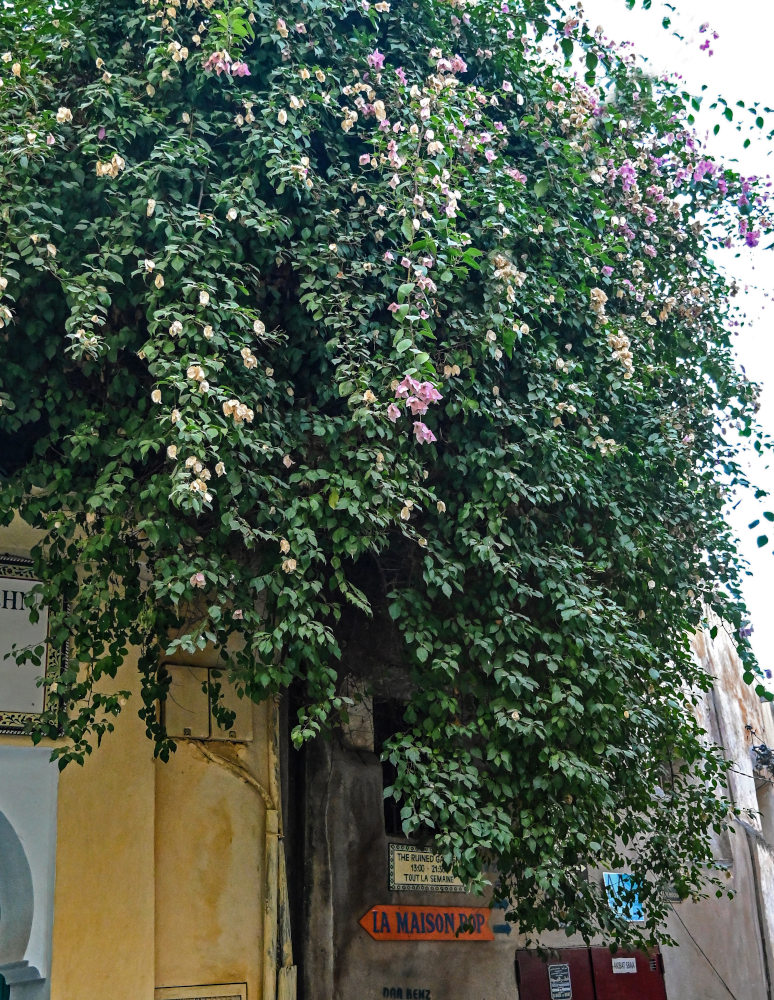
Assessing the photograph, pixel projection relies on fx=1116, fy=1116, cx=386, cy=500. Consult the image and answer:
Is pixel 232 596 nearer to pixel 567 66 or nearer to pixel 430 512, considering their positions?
pixel 430 512

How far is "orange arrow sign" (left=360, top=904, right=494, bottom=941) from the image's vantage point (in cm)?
718

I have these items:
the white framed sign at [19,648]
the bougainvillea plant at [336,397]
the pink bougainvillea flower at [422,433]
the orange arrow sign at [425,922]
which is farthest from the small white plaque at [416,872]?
the pink bougainvillea flower at [422,433]

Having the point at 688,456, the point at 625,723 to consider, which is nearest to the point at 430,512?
the point at 625,723

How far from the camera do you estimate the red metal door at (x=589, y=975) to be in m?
8.08

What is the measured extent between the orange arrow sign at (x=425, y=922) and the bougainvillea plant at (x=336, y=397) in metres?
1.59

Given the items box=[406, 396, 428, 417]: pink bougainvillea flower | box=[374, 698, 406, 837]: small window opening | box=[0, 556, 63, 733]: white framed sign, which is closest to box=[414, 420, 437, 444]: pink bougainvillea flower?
box=[406, 396, 428, 417]: pink bougainvillea flower

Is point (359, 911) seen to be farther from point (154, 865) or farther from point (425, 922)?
point (154, 865)

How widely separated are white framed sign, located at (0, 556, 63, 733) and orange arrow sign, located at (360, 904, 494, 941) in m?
2.78

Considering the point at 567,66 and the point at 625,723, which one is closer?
the point at 625,723

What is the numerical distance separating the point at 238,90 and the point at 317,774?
13.8ft

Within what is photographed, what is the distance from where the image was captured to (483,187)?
6.07 m

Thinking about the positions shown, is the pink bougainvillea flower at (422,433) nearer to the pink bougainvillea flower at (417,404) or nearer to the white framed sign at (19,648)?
the pink bougainvillea flower at (417,404)

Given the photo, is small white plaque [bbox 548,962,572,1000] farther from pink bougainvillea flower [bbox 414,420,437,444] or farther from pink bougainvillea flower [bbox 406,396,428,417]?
pink bougainvillea flower [bbox 406,396,428,417]

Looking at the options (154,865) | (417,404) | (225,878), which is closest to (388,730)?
(225,878)
